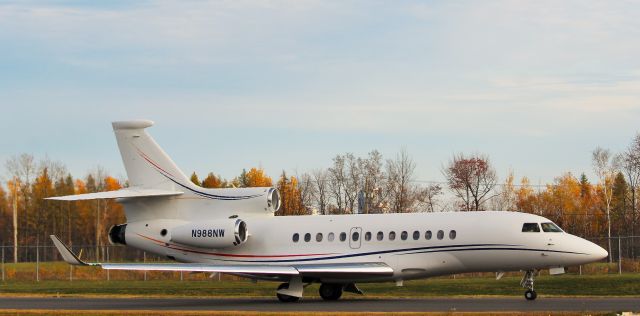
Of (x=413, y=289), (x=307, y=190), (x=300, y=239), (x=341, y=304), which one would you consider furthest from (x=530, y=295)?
(x=307, y=190)

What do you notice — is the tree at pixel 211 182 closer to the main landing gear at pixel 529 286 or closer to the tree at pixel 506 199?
the tree at pixel 506 199

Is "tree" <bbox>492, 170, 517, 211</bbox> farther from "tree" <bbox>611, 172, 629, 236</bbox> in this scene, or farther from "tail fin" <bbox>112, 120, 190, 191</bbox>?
"tail fin" <bbox>112, 120, 190, 191</bbox>

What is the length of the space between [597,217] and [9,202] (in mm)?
59696

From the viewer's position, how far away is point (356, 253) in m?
35.0

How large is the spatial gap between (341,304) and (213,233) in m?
6.17

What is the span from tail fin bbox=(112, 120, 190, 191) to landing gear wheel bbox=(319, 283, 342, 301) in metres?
6.75

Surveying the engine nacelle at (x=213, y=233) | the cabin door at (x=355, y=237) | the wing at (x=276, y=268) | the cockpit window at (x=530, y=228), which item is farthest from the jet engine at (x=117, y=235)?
the cockpit window at (x=530, y=228)

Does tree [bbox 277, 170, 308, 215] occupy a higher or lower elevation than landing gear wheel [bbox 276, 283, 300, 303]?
higher

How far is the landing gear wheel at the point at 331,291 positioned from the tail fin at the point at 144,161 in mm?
6752

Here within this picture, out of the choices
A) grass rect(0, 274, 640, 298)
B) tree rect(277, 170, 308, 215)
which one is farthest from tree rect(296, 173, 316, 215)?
grass rect(0, 274, 640, 298)

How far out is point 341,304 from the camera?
32906 millimetres

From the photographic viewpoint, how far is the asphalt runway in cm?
2903

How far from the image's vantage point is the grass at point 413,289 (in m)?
39.0

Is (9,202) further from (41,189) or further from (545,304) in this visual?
(545,304)
